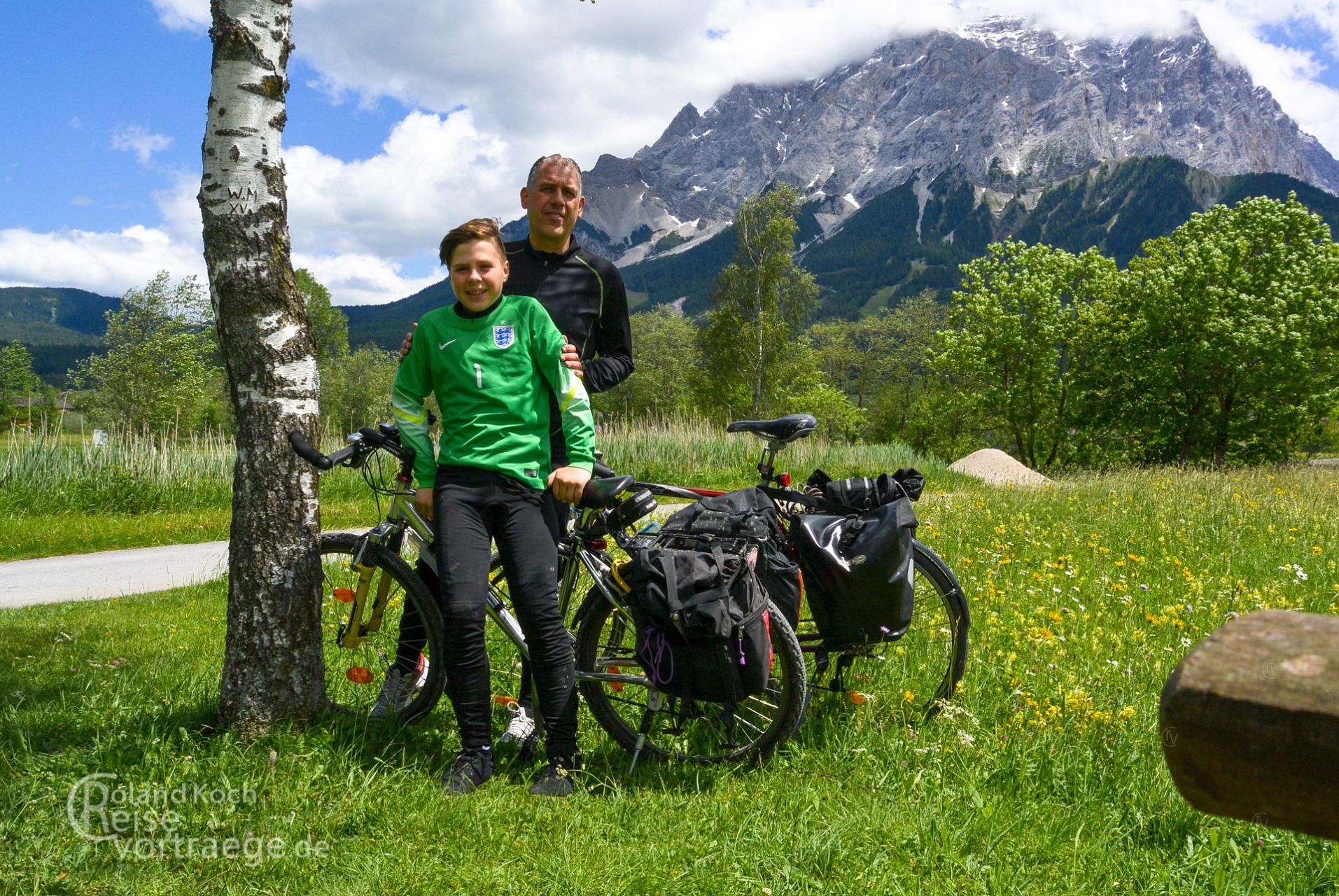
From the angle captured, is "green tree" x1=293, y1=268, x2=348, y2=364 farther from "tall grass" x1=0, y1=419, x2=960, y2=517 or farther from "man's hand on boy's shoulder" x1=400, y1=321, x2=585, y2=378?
"man's hand on boy's shoulder" x1=400, y1=321, x2=585, y2=378

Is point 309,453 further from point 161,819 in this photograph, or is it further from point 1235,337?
point 1235,337

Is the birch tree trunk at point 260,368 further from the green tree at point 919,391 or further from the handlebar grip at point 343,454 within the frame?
the green tree at point 919,391

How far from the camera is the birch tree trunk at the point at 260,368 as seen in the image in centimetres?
327

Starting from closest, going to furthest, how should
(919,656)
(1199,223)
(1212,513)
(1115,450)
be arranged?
(919,656)
(1212,513)
(1199,223)
(1115,450)

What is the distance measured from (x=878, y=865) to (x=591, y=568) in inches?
62.0

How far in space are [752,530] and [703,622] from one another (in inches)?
20.9

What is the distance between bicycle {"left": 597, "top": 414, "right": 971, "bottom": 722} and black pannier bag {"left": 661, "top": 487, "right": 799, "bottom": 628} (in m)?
0.17

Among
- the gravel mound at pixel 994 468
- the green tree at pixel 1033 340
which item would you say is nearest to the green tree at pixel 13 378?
the green tree at pixel 1033 340

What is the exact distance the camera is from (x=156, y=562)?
896cm

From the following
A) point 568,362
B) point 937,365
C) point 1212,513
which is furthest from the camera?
point 937,365

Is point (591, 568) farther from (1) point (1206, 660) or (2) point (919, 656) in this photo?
(1) point (1206, 660)

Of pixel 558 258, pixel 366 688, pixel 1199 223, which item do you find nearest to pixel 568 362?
pixel 558 258

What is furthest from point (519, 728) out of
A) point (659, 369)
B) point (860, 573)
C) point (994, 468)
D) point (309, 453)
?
point (659, 369)

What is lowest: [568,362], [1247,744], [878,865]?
[878,865]
